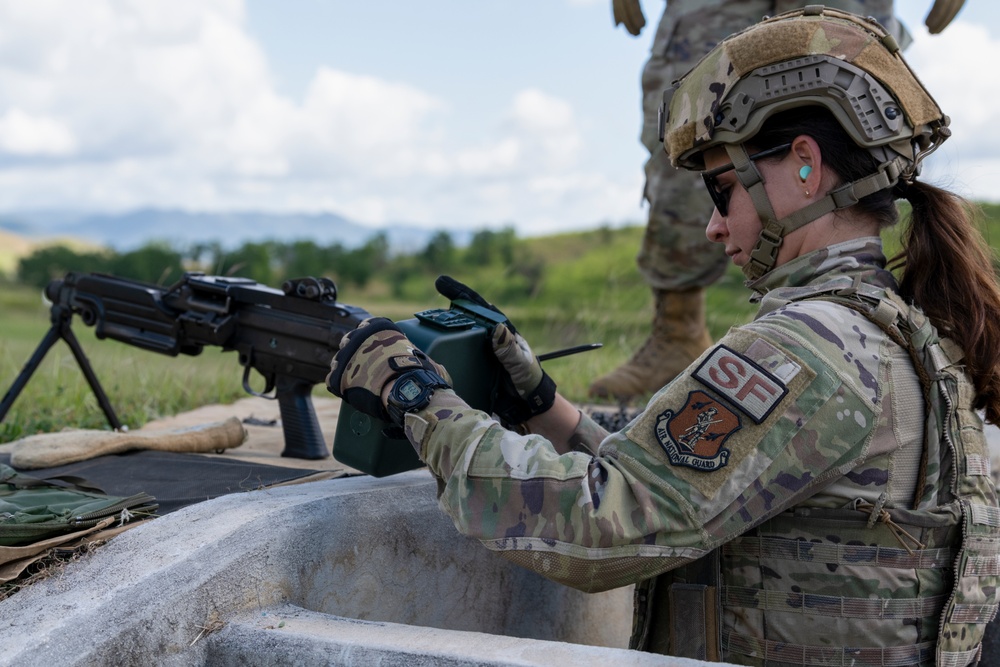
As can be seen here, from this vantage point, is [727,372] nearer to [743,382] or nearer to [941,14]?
[743,382]

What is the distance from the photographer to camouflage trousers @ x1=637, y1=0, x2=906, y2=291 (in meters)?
4.25

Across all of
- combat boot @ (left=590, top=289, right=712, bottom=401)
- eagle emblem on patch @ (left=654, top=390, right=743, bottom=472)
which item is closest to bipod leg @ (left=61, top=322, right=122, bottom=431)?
combat boot @ (left=590, top=289, right=712, bottom=401)

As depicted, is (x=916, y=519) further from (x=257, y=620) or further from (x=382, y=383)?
(x=257, y=620)

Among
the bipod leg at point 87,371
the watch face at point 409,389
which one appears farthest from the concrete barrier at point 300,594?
the bipod leg at point 87,371

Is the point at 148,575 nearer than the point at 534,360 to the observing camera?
Yes

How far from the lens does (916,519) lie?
1.74m

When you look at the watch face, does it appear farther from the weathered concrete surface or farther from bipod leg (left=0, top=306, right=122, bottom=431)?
bipod leg (left=0, top=306, right=122, bottom=431)

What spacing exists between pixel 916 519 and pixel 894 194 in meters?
0.64

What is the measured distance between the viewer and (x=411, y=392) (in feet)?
6.12

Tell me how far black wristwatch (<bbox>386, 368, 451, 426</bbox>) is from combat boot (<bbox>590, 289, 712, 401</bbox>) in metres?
3.17

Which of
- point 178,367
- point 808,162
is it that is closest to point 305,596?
point 808,162

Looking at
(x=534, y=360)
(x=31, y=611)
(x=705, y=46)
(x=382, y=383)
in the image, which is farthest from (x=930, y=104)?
(x=705, y=46)

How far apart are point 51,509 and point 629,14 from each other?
326 centimetres

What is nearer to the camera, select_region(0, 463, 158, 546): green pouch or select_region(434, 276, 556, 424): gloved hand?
select_region(0, 463, 158, 546): green pouch
